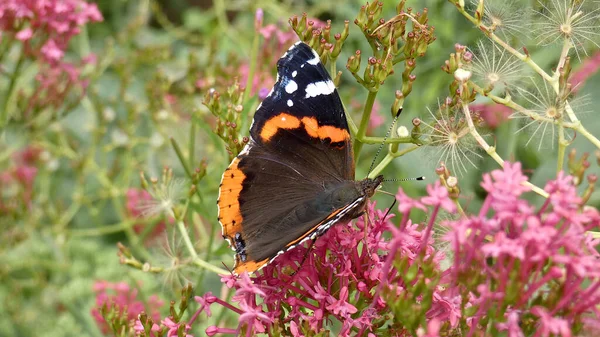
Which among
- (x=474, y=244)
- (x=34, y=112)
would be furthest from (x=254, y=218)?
(x=34, y=112)

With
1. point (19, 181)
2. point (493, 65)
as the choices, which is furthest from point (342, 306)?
point (19, 181)

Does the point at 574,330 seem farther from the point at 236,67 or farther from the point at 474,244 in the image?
the point at 236,67

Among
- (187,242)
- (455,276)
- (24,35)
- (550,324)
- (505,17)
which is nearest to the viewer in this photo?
(550,324)

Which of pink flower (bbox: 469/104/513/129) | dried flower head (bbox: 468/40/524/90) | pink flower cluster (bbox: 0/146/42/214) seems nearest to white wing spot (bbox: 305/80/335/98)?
dried flower head (bbox: 468/40/524/90)

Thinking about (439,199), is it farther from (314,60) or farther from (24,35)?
(24,35)

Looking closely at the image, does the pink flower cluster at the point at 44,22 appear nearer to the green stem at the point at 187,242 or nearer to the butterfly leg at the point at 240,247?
the green stem at the point at 187,242

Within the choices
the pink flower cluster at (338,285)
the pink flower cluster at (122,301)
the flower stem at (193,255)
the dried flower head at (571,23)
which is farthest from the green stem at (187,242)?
the dried flower head at (571,23)

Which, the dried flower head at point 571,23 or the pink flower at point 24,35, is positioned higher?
the dried flower head at point 571,23
